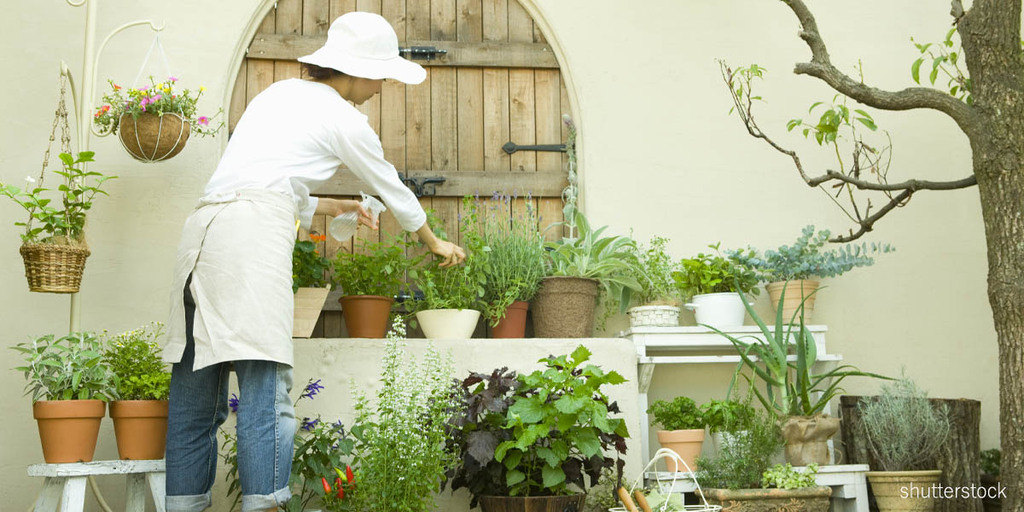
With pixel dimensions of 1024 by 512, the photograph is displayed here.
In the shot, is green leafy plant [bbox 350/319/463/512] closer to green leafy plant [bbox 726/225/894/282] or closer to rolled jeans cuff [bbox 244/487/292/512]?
rolled jeans cuff [bbox 244/487/292/512]

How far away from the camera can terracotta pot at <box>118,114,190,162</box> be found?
3326 millimetres

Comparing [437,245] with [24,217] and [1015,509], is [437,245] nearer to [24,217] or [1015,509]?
[24,217]

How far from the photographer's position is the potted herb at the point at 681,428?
3352 mm

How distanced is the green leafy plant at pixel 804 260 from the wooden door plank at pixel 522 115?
959 millimetres

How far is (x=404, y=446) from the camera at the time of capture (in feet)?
8.87

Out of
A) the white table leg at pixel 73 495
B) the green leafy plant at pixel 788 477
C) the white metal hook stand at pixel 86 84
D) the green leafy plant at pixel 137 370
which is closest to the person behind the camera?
the white table leg at pixel 73 495

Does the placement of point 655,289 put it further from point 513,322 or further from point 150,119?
point 150,119

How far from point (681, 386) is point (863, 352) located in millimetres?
821

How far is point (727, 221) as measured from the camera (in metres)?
4.00

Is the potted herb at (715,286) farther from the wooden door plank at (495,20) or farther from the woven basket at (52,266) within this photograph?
the woven basket at (52,266)

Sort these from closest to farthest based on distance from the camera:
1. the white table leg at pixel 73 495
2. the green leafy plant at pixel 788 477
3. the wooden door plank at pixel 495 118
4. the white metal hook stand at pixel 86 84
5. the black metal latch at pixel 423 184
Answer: the white table leg at pixel 73 495 < the green leafy plant at pixel 788 477 < the white metal hook stand at pixel 86 84 < the black metal latch at pixel 423 184 < the wooden door plank at pixel 495 118

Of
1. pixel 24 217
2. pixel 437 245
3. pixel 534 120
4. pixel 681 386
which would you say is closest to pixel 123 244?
pixel 24 217

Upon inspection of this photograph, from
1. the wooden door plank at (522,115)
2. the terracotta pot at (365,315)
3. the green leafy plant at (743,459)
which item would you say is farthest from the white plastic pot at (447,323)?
the green leafy plant at (743,459)

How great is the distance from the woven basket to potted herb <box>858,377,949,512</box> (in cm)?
290
